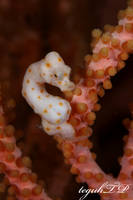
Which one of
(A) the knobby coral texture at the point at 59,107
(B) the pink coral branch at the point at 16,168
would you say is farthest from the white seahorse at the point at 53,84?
(B) the pink coral branch at the point at 16,168

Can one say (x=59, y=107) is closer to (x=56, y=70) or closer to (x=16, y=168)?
→ (x=56, y=70)

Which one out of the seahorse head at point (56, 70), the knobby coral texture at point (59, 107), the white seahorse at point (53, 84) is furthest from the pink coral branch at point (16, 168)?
the seahorse head at point (56, 70)

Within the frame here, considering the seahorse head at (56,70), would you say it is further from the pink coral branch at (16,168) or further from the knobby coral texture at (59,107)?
the pink coral branch at (16,168)

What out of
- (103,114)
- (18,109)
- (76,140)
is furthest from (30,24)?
(76,140)

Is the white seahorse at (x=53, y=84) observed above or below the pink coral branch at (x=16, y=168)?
above

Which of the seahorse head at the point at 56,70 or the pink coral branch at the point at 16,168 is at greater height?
the seahorse head at the point at 56,70

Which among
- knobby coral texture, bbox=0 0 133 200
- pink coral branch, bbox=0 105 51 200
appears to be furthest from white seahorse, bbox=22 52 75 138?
pink coral branch, bbox=0 105 51 200

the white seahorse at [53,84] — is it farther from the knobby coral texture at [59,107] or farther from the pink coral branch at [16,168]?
the pink coral branch at [16,168]

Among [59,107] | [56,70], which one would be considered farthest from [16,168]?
[56,70]
